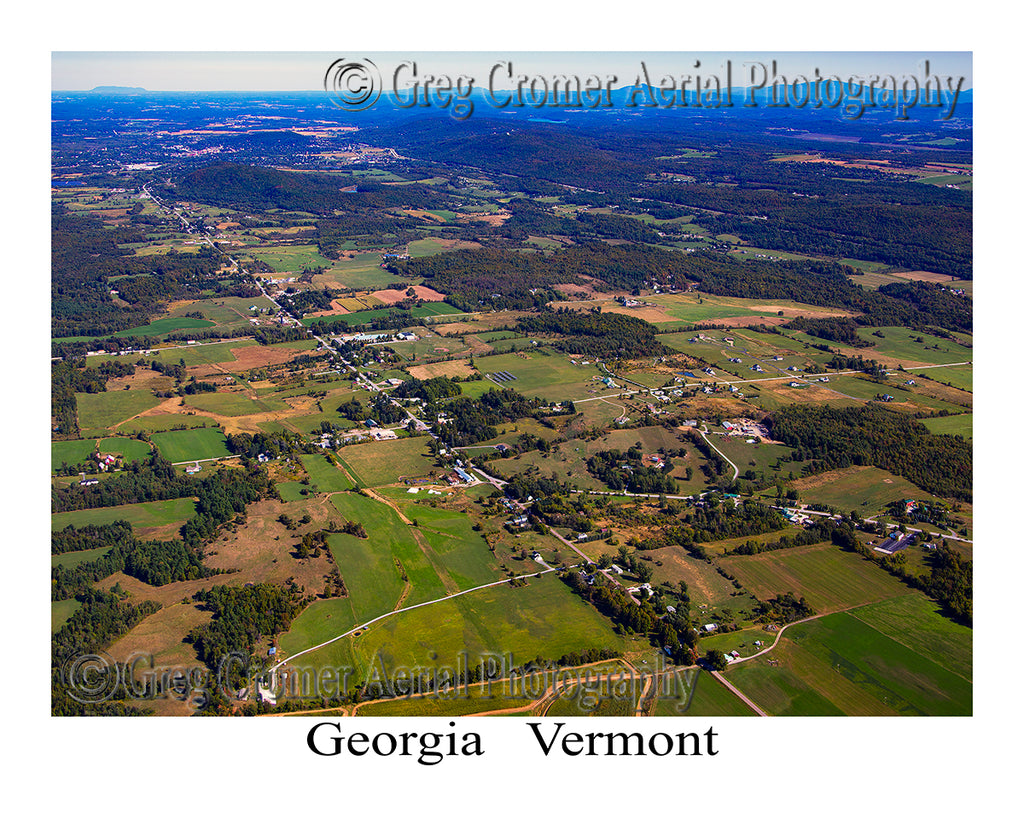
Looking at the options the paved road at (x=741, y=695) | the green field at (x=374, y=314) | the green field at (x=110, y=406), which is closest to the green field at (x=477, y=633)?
the paved road at (x=741, y=695)

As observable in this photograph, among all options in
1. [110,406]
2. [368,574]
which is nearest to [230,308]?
[110,406]

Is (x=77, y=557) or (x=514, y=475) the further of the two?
(x=514, y=475)

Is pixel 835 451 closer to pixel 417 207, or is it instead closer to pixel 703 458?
pixel 703 458

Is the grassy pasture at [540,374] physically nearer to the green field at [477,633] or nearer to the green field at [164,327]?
the green field at [477,633]

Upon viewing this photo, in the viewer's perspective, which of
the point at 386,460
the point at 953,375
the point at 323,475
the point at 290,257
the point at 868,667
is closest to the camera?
the point at 868,667

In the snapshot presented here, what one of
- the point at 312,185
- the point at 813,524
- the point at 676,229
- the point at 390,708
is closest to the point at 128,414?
the point at 390,708

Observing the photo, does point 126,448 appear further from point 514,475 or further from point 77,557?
point 514,475

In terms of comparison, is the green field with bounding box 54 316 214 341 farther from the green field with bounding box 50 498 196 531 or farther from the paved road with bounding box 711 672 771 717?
the paved road with bounding box 711 672 771 717
